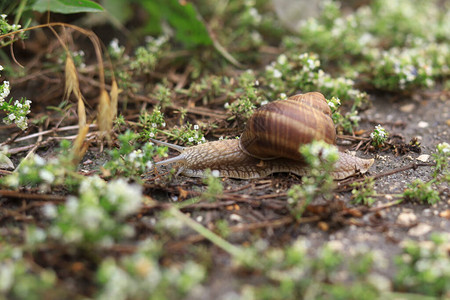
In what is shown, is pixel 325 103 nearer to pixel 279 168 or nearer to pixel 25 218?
pixel 279 168

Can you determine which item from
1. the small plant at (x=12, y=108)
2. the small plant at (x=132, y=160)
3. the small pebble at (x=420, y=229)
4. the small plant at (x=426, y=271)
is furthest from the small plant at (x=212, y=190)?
the small plant at (x=12, y=108)

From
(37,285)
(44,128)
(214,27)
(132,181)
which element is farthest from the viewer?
(214,27)

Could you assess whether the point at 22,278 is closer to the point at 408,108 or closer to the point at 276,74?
the point at 276,74

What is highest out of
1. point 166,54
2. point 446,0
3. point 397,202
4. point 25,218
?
point 446,0

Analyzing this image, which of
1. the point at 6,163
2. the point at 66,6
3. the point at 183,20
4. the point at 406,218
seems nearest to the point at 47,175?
the point at 6,163

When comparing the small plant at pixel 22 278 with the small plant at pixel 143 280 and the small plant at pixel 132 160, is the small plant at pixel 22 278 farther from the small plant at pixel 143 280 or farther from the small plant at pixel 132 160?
the small plant at pixel 132 160

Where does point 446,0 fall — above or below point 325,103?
above

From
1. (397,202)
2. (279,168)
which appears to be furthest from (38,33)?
(397,202)

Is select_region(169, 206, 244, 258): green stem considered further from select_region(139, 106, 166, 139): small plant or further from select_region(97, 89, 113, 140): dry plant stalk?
select_region(139, 106, 166, 139): small plant
